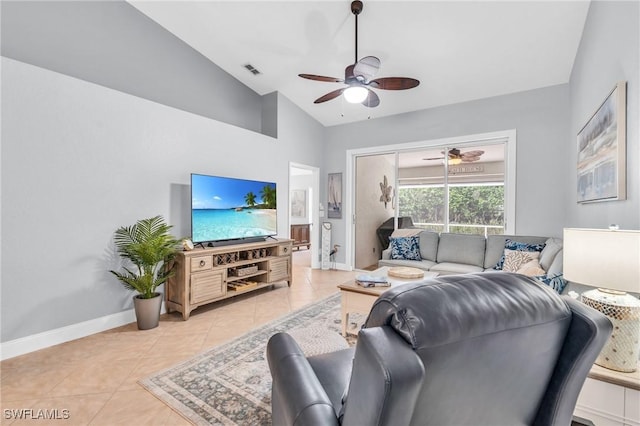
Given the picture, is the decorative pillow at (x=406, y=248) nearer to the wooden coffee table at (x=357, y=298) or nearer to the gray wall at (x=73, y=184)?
the wooden coffee table at (x=357, y=298)

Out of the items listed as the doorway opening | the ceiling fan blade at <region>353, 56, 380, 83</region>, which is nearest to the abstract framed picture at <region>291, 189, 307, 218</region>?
the doorway opening

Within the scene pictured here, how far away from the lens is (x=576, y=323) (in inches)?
31.9

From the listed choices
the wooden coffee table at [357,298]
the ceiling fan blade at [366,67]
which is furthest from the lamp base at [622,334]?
the ceiling fan blade at [366,67]

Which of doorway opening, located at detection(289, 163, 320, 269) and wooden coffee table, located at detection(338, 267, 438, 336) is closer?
wooden coffee table, located at detection(338, 267, 438, 336)

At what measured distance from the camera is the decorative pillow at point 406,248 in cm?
427

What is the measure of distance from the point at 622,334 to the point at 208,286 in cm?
321

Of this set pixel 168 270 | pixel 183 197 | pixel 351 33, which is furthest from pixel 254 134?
pixel 168 270

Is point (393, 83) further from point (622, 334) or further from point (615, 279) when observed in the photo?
point (622, 334)

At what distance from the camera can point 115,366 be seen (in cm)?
217

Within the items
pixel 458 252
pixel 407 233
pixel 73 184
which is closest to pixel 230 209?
pixel 73 184

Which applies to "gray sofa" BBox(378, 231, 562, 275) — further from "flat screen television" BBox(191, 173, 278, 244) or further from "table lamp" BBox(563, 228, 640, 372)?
"table lamp" BBox(563, 228, 640, 372)

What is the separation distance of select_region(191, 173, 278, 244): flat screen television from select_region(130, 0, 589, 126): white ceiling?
5.77 feet

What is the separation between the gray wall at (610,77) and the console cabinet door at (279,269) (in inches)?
133

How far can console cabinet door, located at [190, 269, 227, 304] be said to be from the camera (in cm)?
312
